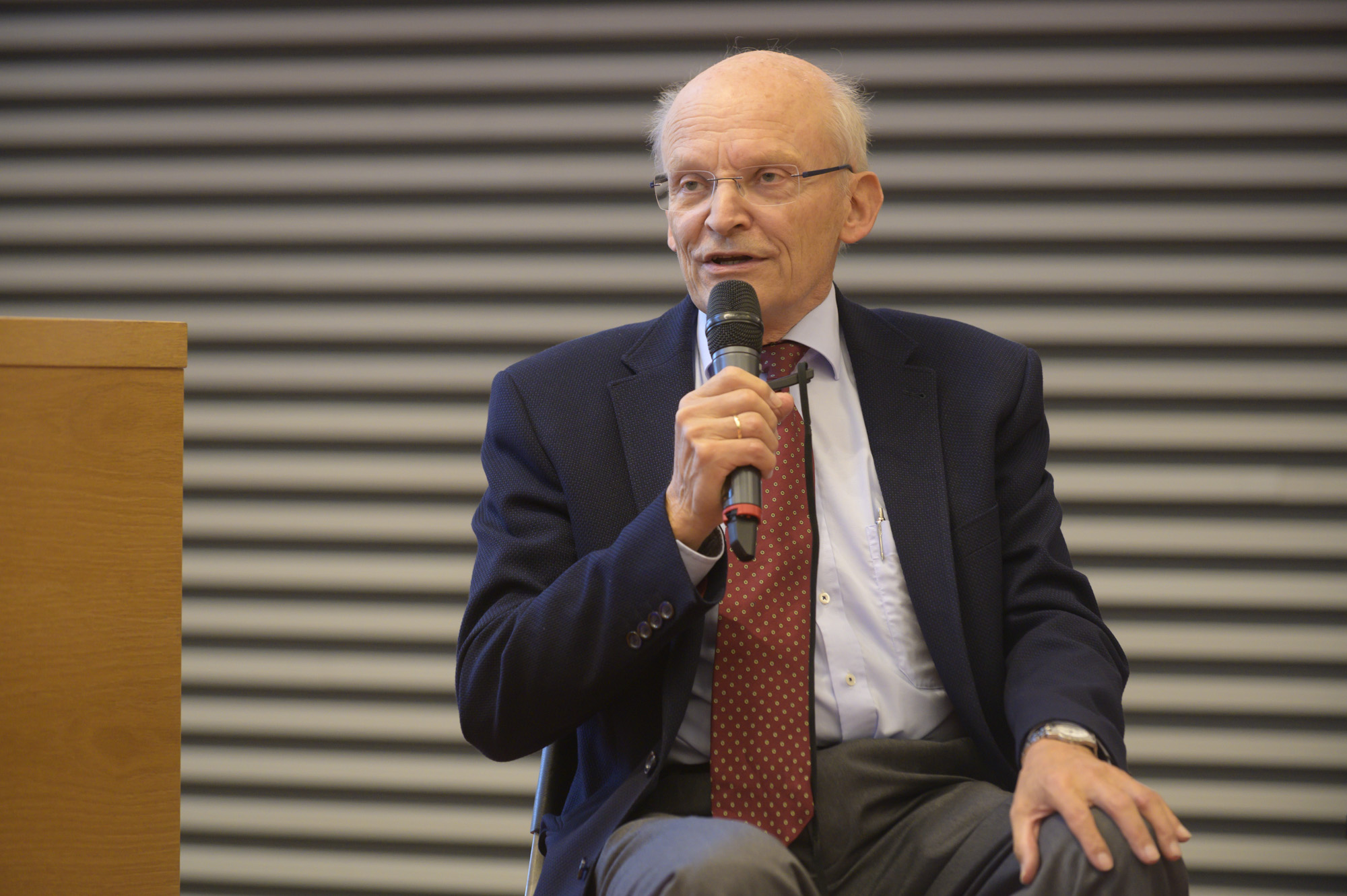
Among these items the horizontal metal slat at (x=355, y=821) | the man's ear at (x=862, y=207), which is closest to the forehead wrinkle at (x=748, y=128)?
the man's ear at (x=862, y=207)

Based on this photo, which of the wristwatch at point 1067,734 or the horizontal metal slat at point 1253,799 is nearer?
the wristwatch at point 1067,734

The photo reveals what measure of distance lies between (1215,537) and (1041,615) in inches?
61.1

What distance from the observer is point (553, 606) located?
1.69 metres

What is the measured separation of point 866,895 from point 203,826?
245 cm

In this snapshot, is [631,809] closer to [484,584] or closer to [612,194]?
[484,584]

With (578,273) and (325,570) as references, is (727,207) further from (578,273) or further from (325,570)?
(325,570)

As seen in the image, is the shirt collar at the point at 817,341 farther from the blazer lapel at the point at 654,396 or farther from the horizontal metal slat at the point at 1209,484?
the horizontal metal slat at the point at 1209,484

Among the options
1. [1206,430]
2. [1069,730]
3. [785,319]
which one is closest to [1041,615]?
[1069,730]

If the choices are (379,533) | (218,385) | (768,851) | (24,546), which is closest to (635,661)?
(768,851)

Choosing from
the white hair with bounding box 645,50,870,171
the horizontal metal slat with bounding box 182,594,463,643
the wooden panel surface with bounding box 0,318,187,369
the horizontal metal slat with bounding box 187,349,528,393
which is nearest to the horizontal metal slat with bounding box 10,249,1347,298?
the horizontal metal slat with bounding box 187,349,528,393

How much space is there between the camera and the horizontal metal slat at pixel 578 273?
3.16m

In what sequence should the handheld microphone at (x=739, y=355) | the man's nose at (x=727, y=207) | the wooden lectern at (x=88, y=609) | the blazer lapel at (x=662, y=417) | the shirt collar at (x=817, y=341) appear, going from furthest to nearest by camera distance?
the shirt collar at (x=817, y=341) < the man's nose at (x=727, y=207) < the blazer lapel at (x=662, y=417) < the handheld microphone at (x=739, y=355) < the wooden lectern at (x=88, y=609)

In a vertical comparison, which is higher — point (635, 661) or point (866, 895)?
point (635, 661)

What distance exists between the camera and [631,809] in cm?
171
